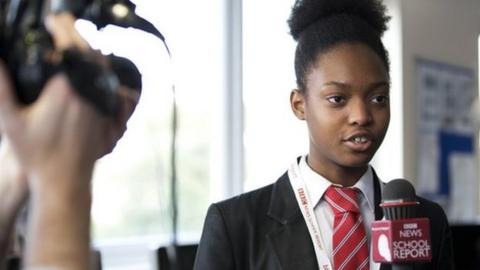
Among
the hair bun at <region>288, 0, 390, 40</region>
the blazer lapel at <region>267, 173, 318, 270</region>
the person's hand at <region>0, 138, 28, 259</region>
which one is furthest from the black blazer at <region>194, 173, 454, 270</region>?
the person's hand at <region>0, 138, 28, 259</region>

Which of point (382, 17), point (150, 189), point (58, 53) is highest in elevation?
point (382, 17)

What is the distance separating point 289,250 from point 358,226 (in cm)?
17

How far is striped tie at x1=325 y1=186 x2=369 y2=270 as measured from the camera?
157cm

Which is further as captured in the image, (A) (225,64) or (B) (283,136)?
(B) (283,136)

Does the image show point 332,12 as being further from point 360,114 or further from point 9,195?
point 9,195

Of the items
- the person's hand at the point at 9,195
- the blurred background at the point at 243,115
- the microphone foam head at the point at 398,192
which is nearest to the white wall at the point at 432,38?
the blurred background at the point at 243,115

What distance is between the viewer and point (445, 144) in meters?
4.83

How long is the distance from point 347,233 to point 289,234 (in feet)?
0.47

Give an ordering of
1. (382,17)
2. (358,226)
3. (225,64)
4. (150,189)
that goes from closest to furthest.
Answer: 1. (358,226)
2. (382,17)
3. (150,189)
4. (225,64)

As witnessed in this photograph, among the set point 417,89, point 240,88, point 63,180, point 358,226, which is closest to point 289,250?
point 358,226

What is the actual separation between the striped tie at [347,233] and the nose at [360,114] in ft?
0.55

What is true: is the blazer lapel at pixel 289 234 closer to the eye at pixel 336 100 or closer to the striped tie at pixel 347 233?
the striped tie at pixel 347 233

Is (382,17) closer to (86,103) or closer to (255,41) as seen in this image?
(86,103)

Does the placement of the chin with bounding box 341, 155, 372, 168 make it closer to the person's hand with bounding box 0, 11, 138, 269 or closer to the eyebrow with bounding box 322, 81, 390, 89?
the eyebrow with bounding box 322, 81, 390, 89
